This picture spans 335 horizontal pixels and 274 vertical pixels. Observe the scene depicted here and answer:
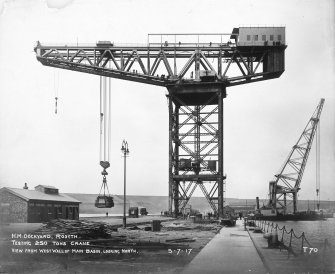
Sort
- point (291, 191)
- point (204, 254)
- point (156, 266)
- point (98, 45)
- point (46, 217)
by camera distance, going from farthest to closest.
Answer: point (291, 191) < point (46, 217) < point (98, 45) < point (204, 254) < point (156, 266)


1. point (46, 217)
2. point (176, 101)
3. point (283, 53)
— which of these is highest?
point (283, 53)

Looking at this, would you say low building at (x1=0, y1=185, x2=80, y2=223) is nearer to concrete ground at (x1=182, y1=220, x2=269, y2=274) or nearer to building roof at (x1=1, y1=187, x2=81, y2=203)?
building roof at (x1=1, y1=187, x2=81, y2=203)

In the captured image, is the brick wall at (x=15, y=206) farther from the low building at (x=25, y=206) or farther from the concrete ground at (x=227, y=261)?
the concrete ground at (x=227, y=261)

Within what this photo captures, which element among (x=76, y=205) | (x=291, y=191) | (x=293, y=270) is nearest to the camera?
(x=293, y=270)

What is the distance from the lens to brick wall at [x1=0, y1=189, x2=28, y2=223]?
41.9m

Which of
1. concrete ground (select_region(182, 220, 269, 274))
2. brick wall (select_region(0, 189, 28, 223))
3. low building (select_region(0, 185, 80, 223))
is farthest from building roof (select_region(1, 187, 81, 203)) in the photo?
concrete ground (select_region(182, 220, 269, 274))

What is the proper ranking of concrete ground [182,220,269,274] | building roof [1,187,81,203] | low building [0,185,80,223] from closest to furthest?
Result: concrete ground [182,220,269,274]
low building [0,185,80,223]
building roof [1,187,81,203]

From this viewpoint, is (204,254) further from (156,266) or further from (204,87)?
(204,87)

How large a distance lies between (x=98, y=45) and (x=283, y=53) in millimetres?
18258

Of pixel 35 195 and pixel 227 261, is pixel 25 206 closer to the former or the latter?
pixel 35 195

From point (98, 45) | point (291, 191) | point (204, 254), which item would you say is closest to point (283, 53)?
point (98, 45)

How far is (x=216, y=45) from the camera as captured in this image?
42.6 m

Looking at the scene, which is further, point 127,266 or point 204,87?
point 204,87

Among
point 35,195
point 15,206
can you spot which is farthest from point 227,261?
point 35,195
